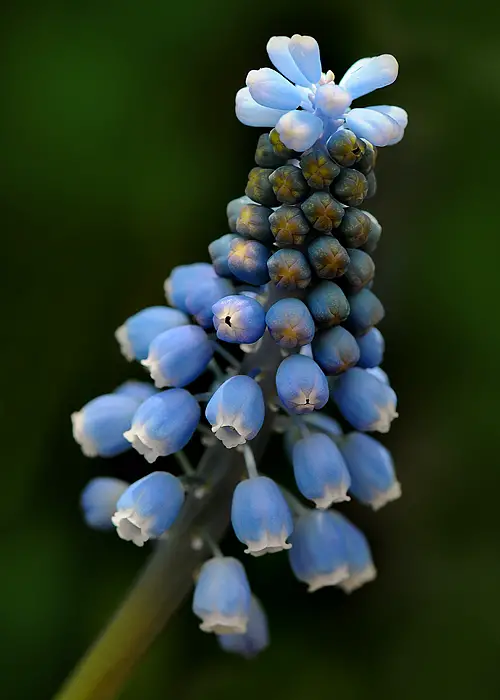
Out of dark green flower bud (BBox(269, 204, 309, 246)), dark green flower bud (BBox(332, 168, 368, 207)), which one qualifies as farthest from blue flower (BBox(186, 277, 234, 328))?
dark green flower bud (BBox(332, 168, 368, 207))

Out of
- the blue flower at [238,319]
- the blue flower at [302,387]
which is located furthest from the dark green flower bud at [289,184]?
the blue flower at [302,387]

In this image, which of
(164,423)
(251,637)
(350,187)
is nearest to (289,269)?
(350,187)

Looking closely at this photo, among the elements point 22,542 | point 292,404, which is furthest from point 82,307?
point 292,404

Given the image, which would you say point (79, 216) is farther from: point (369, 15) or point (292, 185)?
point (292, 185)

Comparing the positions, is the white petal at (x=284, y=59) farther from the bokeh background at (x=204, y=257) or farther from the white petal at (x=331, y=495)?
the bokeh background at (x=204, y=257)

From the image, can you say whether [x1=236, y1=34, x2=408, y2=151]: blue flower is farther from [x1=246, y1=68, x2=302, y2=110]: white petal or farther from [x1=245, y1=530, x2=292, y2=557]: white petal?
[x1=245, y1=530, x2=292, y2=557]: white petal

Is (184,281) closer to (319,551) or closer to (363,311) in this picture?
(363,311)
